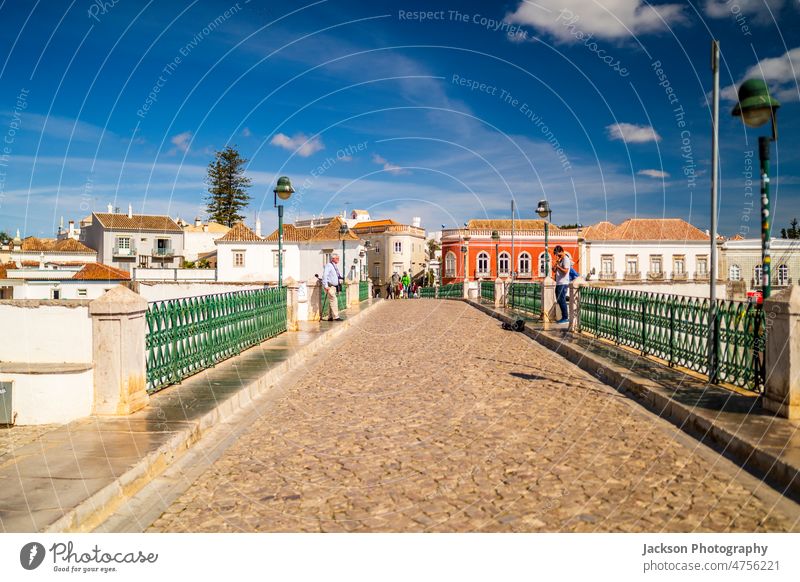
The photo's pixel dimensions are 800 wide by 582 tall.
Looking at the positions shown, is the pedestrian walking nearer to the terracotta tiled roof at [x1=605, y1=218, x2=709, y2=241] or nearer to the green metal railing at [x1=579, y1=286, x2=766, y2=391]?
the green metal railing at [x1=579, y1=286, x2=766, y2=391]

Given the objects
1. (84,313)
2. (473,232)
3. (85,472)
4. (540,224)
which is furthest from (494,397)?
(540,224)

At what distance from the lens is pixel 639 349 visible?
1106cm

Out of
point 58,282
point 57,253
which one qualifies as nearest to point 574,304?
point 58,282

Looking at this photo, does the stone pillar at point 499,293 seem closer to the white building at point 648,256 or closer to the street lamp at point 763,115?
the street lamp at point 763,115

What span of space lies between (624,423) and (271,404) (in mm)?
4105

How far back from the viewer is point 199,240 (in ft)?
232

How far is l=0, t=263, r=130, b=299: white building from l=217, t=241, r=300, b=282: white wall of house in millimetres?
10154

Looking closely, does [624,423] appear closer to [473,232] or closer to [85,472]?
[85,472]

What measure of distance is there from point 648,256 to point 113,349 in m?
66.6

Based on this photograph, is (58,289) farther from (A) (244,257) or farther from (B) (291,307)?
(B) (291,307)

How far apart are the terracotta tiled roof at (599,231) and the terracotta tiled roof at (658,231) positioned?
1.54ft

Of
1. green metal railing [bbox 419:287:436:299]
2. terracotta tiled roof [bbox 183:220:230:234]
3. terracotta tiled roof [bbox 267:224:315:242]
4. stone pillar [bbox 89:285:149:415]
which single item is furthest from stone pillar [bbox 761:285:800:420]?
terracotta tiled roof [bbox 183:220:230:234]

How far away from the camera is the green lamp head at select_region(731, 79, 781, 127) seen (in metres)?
6.21
